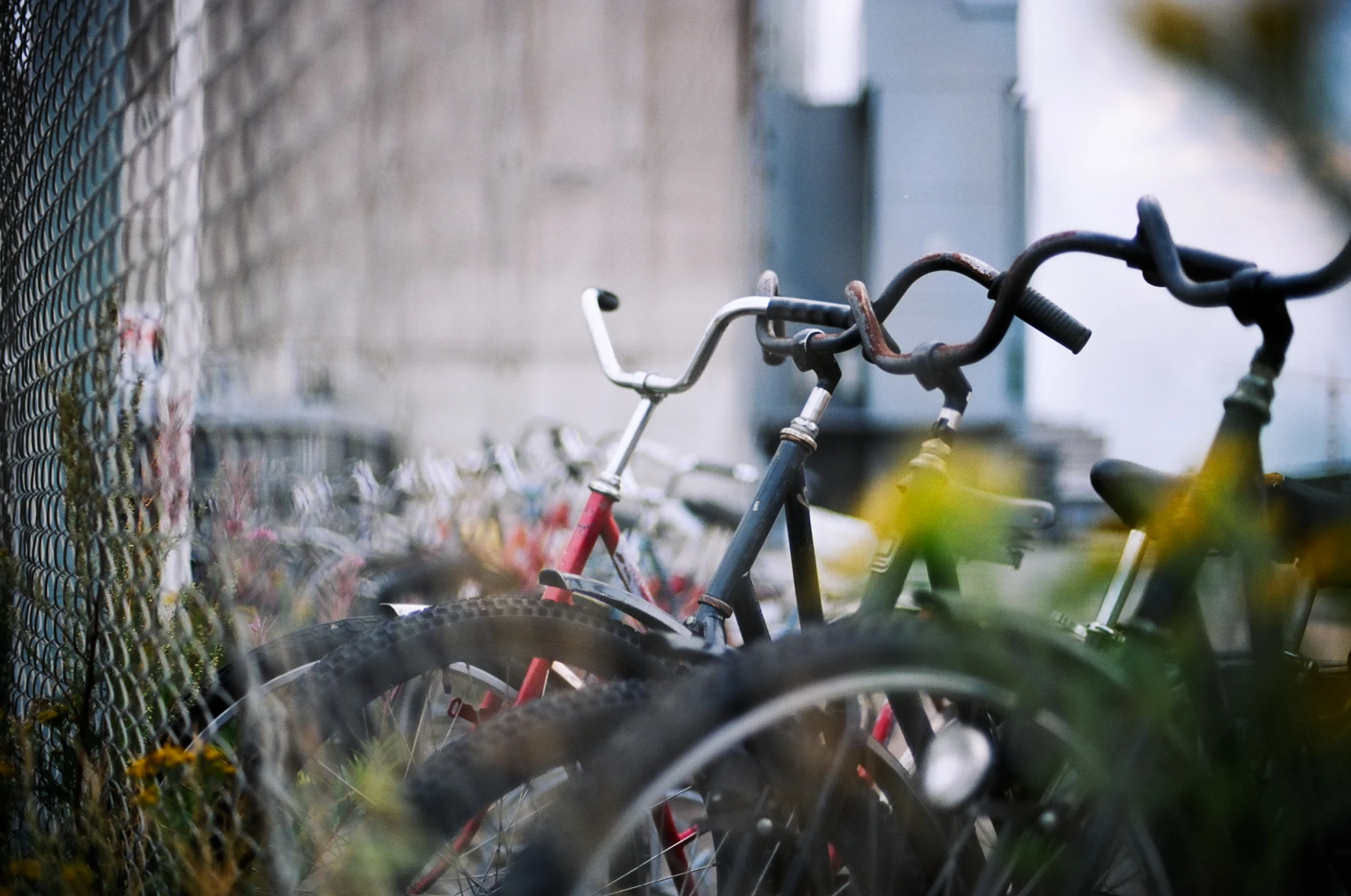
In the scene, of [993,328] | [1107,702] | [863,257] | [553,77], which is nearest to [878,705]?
[1107,702]

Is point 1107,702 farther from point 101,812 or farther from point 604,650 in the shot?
point 101,812

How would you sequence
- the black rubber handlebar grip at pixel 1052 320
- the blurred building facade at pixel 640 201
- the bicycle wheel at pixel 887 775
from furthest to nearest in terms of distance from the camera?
the blurred building facade at pixel 640 201 < the black rubber handlebar grip at pixel 1052 320 < the bicycle wheel at pixel 887 775

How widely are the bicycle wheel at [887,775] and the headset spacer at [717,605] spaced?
1.30 feet

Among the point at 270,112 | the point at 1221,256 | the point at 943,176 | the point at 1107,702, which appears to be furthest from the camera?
the point at 943,176

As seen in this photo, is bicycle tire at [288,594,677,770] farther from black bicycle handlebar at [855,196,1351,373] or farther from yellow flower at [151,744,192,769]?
black bicycle handlebar at [855,196,1351,373]

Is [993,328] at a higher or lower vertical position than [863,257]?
lower

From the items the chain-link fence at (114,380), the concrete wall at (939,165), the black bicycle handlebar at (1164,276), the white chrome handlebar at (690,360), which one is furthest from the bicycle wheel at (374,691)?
the concrete wall at (939,165)

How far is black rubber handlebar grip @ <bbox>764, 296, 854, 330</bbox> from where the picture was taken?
5.09 feet

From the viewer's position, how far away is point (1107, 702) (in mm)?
976

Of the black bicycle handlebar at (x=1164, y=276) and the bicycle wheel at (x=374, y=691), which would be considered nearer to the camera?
the black bicycle handlebar at (x=1164, y=276)

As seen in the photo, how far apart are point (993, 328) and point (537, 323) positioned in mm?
5440

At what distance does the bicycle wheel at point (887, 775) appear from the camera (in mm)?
900

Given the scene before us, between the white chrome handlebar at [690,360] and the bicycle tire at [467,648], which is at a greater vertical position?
the white chrome handlebar at [690,360]

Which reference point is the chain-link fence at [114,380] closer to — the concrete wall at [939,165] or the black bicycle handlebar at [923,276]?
the black bicycle handlebar at [923,276]
